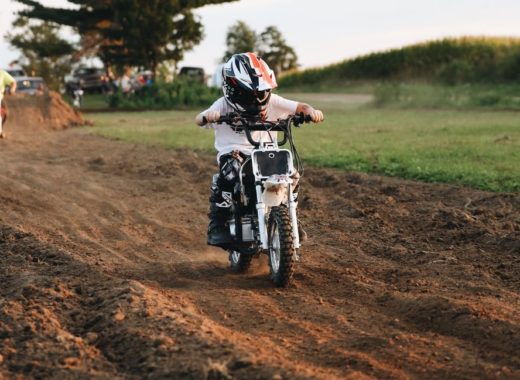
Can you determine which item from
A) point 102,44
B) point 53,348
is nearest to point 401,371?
point 53,348

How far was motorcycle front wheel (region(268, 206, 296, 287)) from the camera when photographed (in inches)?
275

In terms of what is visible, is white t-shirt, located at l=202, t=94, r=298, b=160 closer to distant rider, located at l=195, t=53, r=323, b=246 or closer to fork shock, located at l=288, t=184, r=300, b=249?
distant rider, located at l=195, t=53, r=323, b=246

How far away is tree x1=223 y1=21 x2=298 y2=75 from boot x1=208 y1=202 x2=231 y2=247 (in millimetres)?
63551

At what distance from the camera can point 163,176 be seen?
580 inches

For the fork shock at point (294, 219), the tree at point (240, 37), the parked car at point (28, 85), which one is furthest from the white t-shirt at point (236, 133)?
the tree at point (240, 37)

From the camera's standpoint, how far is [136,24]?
161 feet

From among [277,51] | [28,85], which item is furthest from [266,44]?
[28,85]

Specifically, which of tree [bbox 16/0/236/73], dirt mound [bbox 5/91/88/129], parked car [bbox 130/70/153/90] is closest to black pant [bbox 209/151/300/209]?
dirt mound [bbox 5/91/88/129]

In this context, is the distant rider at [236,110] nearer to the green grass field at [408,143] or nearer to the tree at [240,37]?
the green grass field at [408,143]

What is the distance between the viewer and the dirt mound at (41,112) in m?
26.8

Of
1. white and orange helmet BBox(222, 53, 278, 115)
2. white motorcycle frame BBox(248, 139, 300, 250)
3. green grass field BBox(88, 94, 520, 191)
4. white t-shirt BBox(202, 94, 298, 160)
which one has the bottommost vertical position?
green grass field BBox(88, 94, 520, 191)

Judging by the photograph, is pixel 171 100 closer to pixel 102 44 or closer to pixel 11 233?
pixel 102 44

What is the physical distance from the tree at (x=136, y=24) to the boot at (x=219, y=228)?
41838 millimetres

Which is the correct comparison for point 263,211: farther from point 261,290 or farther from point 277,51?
point 277,51
